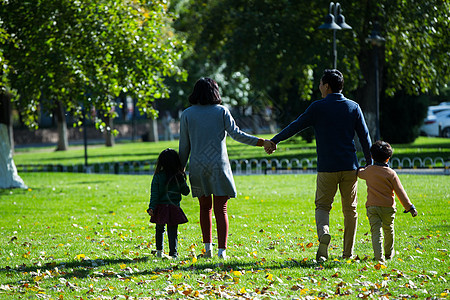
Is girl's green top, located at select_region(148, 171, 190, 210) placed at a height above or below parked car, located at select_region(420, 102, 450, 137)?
below

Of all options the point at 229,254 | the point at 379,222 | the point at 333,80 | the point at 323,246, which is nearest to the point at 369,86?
the point at 229,254

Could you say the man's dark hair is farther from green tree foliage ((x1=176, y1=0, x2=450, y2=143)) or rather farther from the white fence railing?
green tree foliage ((x1=176, y1=0, x2=450, y2=143))

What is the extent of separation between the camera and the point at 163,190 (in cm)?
705

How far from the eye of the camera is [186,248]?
25.8 feet

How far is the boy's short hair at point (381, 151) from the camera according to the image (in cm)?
653

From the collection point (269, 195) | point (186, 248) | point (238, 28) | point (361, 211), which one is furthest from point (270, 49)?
point (186, 248)

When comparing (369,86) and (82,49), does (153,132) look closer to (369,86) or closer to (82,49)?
(369,86)

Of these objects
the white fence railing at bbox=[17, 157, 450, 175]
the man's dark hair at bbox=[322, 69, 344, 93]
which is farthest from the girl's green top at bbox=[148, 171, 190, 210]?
the white fence railing at bbox=[17, 157, 450, 175]

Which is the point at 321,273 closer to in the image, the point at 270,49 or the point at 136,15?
the point at 136,15

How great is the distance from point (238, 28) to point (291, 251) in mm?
16244

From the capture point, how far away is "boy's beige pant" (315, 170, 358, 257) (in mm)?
6586

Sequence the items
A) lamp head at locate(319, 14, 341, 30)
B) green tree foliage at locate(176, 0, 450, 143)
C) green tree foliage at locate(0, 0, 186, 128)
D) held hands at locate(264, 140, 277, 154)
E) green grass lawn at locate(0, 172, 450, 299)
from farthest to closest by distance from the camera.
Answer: green tree foliage at locate(176, 0, 450, 143) < lamp head at locate(319, 14, 341, 30) < green tree foliage at locate(0, 0, 186, 128) < held hands at locate(264, 140, 277, 154) < green grass lawn at locate(0, 172, 450, 299)

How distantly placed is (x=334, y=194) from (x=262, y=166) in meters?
15.1

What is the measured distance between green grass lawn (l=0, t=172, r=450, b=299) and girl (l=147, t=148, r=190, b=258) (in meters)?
0.43
